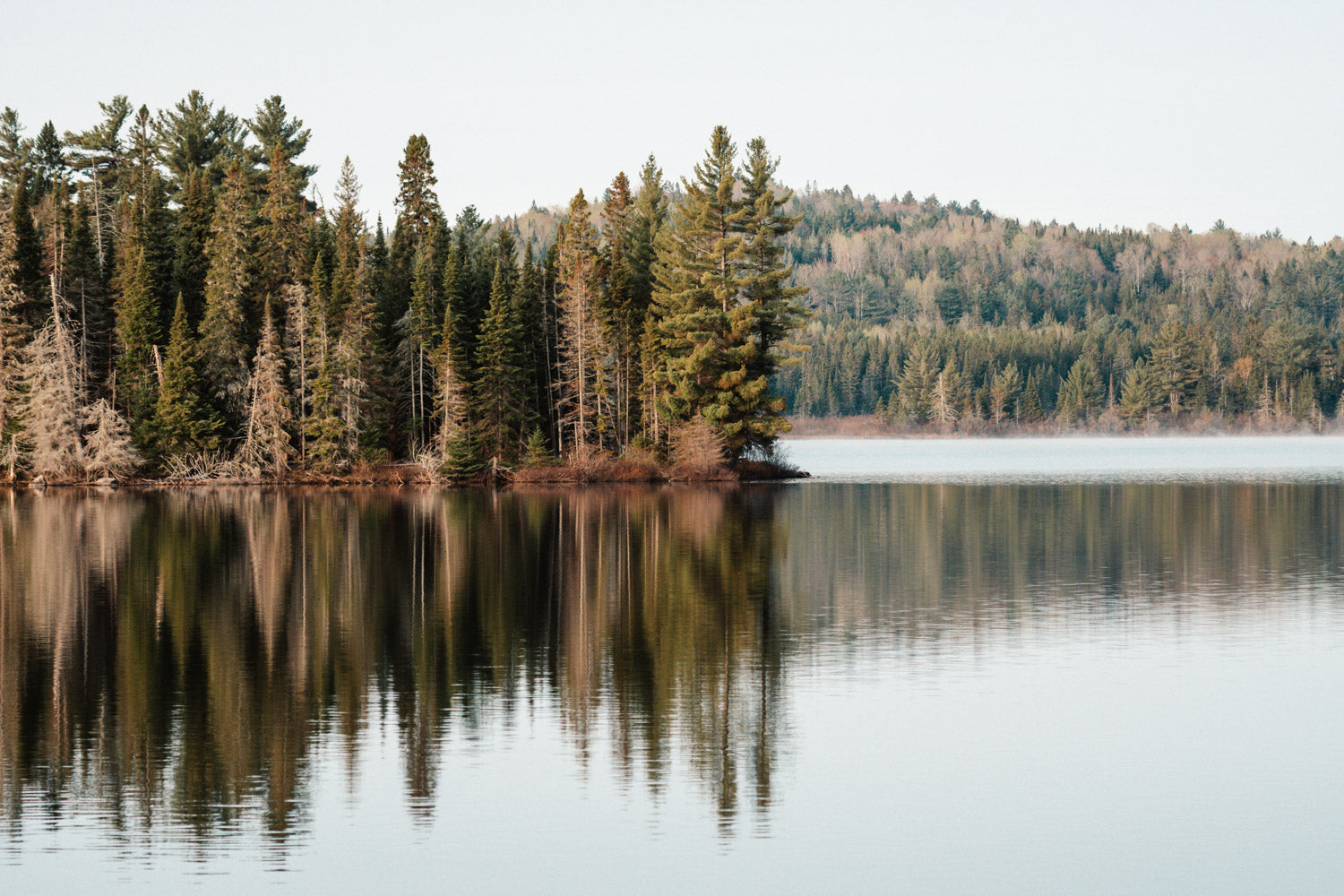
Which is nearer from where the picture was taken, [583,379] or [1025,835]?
[1025,835]

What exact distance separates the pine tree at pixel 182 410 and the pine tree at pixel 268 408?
6.36 feet

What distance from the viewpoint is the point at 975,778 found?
13539mm

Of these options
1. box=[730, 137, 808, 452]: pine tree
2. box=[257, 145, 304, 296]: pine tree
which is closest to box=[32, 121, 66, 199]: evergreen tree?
box=[257, 145, 304, 296]: pine tree

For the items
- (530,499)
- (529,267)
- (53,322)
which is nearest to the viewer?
(530,499)

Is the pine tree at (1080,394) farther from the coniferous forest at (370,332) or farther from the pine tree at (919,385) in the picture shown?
the coniferous forest at (370,332)

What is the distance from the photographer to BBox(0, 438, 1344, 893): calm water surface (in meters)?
11.2

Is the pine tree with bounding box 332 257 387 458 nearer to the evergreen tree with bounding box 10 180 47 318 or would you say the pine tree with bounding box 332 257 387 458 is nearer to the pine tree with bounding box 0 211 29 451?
the pine tree with bounding box 0 211 29 451

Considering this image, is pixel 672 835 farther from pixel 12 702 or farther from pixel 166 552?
pixel 166 552

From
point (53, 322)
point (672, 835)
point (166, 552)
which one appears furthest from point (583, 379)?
point (672, 835)

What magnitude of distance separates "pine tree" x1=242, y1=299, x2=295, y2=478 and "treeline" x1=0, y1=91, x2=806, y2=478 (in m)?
0.13

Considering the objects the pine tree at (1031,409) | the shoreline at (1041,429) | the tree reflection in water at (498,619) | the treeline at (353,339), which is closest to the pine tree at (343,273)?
the treeline at (353,339)

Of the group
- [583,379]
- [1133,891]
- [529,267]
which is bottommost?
[1133,891]

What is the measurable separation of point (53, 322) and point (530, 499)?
30721mm

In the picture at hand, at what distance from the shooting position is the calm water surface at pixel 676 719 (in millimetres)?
11227
